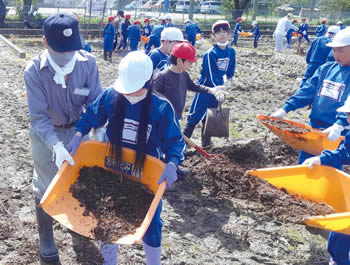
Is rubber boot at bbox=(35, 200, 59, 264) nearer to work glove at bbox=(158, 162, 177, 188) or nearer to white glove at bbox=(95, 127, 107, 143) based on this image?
white glove at bbox=(95, 127, 107, 143)

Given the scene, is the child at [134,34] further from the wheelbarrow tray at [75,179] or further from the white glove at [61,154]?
the white glove at [61,154]

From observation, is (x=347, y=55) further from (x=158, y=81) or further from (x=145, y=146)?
(x=145, y=146)

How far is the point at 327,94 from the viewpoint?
3660 mm

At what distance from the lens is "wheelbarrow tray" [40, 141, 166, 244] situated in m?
2.25

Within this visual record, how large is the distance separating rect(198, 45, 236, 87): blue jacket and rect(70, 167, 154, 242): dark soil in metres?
2.91

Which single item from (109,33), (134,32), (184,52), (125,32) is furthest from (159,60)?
(125,32)

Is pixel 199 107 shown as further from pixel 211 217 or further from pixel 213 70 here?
pixel 211 217

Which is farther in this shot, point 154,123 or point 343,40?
point 343,40

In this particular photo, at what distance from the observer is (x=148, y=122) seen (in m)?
2.49

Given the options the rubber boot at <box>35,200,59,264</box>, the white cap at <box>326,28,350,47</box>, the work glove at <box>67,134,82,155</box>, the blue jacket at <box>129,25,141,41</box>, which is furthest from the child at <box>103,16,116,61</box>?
the work glove at <box>67,134,82,155</box>

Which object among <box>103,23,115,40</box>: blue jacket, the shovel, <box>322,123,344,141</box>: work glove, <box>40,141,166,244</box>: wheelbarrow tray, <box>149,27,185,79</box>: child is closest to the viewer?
<box>40,141,166,244</box>: wheelbarrow tray

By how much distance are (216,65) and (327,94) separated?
1.92 metres

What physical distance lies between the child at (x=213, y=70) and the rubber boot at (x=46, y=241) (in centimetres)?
268

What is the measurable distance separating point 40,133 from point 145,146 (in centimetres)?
71
